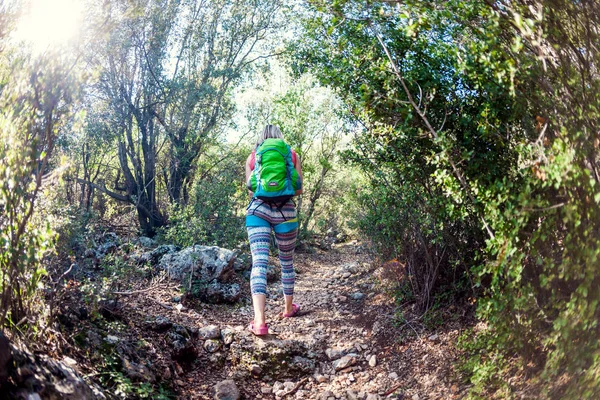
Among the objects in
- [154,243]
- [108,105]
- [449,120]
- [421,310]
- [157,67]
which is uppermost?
[157,67]

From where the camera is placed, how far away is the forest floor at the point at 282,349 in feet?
11.6

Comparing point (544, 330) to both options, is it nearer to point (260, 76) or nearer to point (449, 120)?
point (449, 120)

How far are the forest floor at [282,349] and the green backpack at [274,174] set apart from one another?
1258 millimetres

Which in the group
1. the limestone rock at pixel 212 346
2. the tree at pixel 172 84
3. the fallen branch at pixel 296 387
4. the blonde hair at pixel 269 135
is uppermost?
the tree at pixel 172 84

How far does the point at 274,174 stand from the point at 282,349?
1553 mm

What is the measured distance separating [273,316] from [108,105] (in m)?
6.16

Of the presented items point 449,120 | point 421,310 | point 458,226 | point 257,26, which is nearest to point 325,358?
point 421,310

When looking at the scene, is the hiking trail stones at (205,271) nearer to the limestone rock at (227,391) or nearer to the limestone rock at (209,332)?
the limestone rock at (209,332)

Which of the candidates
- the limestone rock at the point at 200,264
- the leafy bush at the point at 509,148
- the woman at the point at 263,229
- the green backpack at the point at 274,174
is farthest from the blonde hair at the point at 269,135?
the limestone rock at the point at 200,264

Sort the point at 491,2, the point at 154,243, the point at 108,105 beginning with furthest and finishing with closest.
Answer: the point at 108,105, the point at 154,243, the point at 491,2

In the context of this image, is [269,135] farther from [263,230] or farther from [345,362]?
[345,362]

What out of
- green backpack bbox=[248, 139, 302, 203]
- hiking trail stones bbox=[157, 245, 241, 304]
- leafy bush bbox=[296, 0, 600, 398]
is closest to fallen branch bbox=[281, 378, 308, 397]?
leafy bush bbox=[296, 0, 600, 398]

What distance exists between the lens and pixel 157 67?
968cm

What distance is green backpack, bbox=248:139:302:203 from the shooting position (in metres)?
4.39
